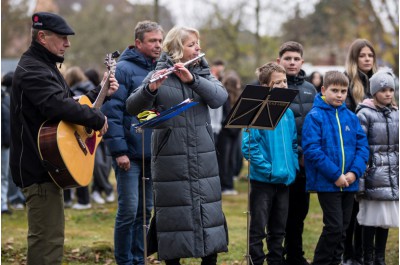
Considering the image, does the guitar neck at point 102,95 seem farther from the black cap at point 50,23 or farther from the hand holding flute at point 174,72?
the black cap at point 50,23

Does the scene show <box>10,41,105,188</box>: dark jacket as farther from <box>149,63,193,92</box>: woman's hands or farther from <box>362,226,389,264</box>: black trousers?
<box>362,226,389,264</box>: black trousers

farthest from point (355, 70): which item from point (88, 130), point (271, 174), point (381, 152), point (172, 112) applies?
point (88, 130)

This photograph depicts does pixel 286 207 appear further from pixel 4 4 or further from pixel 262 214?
pixel 4 4

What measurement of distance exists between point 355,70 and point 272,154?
1.71 meters

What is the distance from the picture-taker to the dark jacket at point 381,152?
316 inches

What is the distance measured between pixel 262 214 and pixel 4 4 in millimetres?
28350

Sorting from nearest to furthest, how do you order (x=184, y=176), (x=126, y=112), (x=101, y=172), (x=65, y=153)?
(x=65, y=153), (x=184, y=176), (x=126, y=112), (x=101, y=172)

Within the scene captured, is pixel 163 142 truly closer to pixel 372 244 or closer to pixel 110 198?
pixel 372 244

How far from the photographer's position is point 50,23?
6246mm

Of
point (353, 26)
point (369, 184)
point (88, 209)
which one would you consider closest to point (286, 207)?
point (369, 184)

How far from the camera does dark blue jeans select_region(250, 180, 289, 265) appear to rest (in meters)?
7.70

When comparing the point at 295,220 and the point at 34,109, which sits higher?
the point at 34,109

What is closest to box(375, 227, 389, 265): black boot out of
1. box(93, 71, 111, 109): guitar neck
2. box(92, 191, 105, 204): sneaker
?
box(93, 71, 111, 109): guitar neck

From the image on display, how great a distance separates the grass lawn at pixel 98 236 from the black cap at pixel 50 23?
10.9ft
